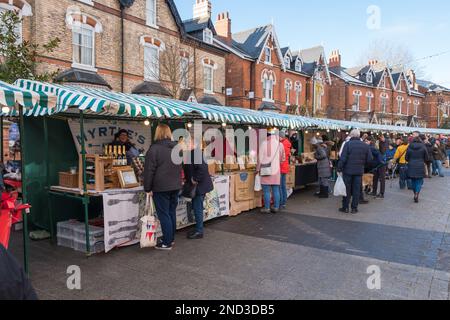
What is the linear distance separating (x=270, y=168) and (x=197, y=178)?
2.35 m

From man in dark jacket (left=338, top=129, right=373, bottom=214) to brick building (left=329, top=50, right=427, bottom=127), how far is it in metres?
29.6

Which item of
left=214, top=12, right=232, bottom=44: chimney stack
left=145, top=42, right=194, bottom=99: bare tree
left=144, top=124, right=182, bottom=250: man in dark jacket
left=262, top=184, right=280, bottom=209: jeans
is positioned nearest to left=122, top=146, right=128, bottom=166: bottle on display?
left=144, top=124, right=182, bottom=250: man in dark jacket

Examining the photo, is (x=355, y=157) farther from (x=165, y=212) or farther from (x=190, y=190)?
(x=165, y=212)

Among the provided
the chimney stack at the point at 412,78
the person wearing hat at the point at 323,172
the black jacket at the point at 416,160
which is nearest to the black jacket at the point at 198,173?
the person wearing hat at the point at 323,172

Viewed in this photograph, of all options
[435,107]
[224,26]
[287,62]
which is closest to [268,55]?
[287,62]

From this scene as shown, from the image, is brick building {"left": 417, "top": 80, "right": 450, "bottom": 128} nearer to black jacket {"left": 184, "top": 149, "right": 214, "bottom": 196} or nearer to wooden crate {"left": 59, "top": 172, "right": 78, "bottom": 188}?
black jacket {"left": 184, "top": 149, "right": 214, "bottom": 196}

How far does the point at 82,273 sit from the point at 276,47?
25.3m

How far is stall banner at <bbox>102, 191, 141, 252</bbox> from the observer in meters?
5.13

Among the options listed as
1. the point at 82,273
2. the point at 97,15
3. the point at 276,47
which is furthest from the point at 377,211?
the point at 276,47

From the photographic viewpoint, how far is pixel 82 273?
4.37 metres

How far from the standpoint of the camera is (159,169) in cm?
505

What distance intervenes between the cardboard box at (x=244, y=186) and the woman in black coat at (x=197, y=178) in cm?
182
